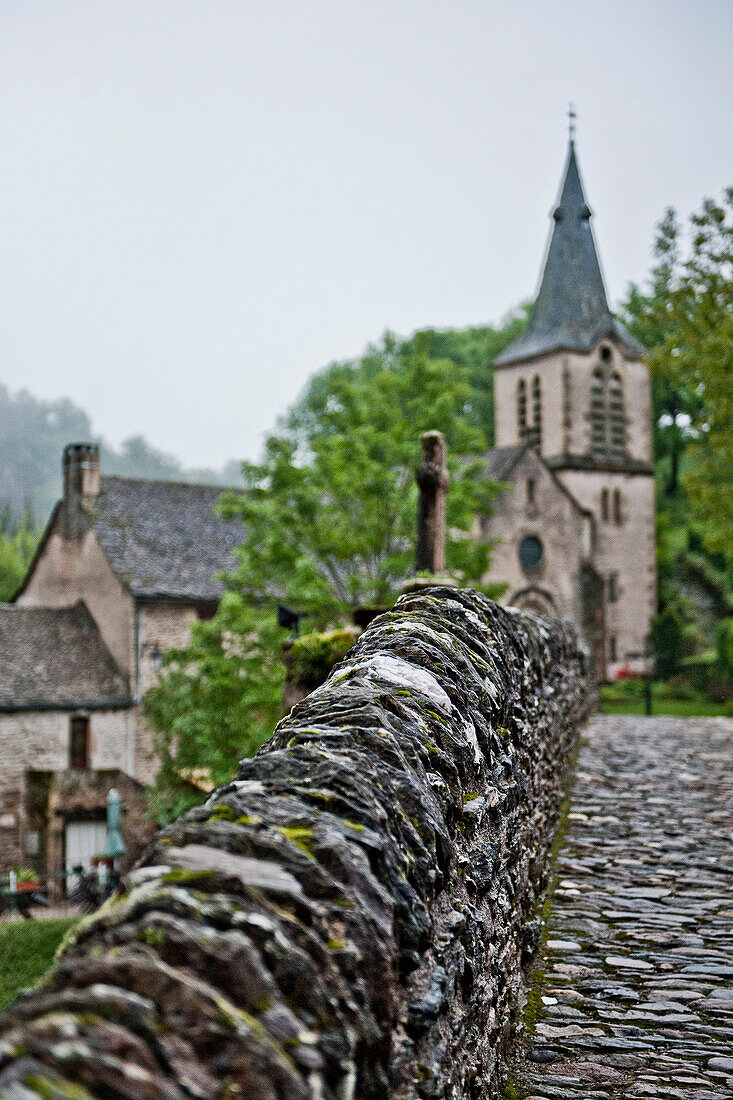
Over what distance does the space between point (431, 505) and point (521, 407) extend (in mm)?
33694

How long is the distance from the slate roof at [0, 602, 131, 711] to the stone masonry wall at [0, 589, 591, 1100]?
2576 centimetres

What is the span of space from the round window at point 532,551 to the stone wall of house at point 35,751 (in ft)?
51.8

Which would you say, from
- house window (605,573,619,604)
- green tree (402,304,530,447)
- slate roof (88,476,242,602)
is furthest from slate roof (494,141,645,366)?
slate roof (88,476,242,602)

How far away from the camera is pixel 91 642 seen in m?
30.4

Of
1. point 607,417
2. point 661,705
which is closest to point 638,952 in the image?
point 661,705

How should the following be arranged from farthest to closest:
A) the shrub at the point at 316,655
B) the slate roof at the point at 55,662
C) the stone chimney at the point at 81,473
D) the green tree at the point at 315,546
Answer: the stone chimney at the point at 81,473 < the slate roof at the point at 55,662 < the green tree at the point at 315,546 < the shrub at the point at 316,655

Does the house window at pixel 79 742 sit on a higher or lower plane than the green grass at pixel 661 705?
lower

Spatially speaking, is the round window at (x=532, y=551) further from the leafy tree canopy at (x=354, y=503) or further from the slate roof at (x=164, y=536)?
the leafy tree canopy at (x=354, y=503)

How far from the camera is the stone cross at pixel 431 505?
9664mm

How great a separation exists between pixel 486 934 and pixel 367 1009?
1.36m

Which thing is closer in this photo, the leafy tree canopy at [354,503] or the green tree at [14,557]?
the leafy tree canopy at [354,503]

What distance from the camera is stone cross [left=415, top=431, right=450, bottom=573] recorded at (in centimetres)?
966

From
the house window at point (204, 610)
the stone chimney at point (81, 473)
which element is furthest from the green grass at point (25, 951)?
the stone chimney at point (81, 473)

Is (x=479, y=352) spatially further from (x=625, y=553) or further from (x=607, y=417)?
(x=625, y=553)
